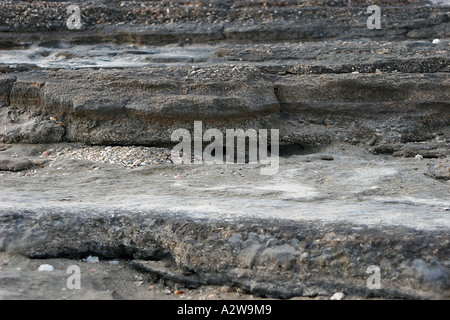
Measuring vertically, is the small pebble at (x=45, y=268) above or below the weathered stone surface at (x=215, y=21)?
below

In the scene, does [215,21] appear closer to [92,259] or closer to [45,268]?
[92,259]

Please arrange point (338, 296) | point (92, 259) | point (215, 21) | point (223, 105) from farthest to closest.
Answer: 1. point (215, 21)
2. point (223, 105)
3. point (92, 259)
4. point (338, 296)

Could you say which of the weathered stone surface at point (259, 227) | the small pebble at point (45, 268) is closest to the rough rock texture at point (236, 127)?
the weathered stone surface at point (259, 227)

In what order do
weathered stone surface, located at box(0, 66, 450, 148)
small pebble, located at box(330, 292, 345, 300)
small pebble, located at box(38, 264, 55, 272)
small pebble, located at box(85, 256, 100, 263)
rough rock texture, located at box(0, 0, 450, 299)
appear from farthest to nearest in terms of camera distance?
weathered stone surface, located at box(0, 66, 450, 148)
small pebble, located at box(85, 256, 100, 263)
small pebble, located at box(38, 264, 55, 272)
rough rock texture, located at box(0, 0, 450, 299)
small pebble, located at box(330, 292, 345, 300)

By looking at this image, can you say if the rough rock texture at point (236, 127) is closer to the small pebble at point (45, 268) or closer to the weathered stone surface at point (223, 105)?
the weathered stone surface at point (223, 105)

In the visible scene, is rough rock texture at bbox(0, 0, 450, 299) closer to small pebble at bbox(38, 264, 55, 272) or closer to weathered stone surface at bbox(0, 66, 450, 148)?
weathered stone surface at bbox(0, 66, 450, 148)

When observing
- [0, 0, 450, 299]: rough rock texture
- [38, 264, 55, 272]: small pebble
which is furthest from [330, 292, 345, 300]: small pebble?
[38, 264, 55, 272]: small pebble

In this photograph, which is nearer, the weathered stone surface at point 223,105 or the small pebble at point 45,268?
the small pebble at point 45,268


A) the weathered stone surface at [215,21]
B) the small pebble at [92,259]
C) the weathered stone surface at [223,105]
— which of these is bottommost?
the small pebble at [92,259]

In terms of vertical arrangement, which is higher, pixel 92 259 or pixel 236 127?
pixel 236 127

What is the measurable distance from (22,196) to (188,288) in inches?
54.8

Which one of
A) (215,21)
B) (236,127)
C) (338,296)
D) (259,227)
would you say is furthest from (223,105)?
(215,21)

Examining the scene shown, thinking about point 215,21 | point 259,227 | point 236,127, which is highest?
point 215,21
